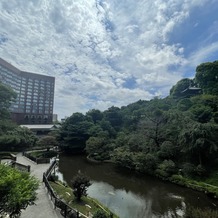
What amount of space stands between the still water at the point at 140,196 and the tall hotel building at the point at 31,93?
53.4 meters

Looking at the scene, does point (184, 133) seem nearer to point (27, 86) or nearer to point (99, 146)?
point (99, 146)

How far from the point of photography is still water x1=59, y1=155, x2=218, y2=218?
11.3 m

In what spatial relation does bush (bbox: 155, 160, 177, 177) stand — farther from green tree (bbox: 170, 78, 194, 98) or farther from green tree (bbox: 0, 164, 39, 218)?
green tree (bbox: 170, 78, 194, 98)

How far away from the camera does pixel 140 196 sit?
14.0 metres

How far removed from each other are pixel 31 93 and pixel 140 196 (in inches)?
2799

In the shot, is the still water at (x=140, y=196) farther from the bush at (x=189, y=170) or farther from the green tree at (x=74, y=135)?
the green tree at (x=74, y=135)

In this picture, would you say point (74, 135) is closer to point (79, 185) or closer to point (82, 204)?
point (79, 185)

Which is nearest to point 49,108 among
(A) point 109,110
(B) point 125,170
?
(A) point 109,110

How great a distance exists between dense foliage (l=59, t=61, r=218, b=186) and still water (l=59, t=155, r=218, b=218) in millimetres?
2246

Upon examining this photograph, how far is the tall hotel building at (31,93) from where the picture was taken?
6369 cm

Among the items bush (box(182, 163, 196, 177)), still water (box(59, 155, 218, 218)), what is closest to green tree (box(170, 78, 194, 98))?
bush (box(182, 163, 196, 177))

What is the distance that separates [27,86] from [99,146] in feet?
191

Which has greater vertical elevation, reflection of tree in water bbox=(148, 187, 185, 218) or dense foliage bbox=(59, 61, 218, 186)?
dense foliage bbox=(59, 61, 218, 186)

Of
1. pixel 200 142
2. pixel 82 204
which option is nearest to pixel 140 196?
pixel 82 204
